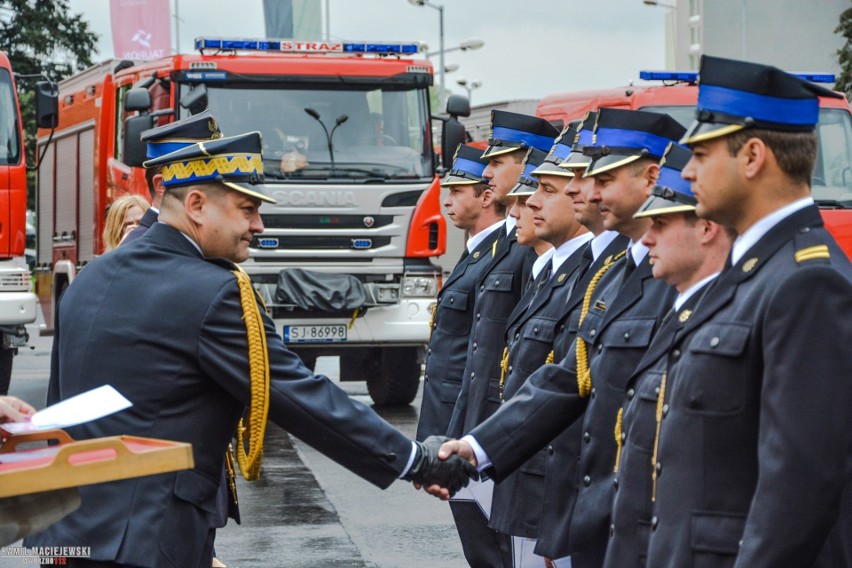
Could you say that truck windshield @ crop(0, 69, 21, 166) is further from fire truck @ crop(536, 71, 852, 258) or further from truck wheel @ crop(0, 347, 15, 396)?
fire truck @ crop(536, 71, 852, 258)

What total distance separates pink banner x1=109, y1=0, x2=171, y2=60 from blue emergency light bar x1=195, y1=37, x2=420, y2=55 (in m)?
12.1

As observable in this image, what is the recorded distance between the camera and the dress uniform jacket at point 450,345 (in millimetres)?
7523

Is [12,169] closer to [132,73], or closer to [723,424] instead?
[132,73]

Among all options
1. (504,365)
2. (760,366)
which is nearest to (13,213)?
(504,365)

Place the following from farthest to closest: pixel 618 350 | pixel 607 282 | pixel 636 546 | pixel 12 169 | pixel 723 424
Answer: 1. pixel 12 169
2. pixel 607 282
3. pixel 618 350
4. pixel 636 546
5. pixel 723 424

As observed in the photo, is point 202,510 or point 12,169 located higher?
point 12,169

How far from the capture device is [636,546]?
3.88 meters

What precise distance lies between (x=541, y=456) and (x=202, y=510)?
79.0 inches

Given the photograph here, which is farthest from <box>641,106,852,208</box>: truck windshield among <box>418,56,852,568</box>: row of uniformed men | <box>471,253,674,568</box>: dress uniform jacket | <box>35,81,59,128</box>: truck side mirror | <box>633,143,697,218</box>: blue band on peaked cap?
<box>633,143,697,218</box>: blue band on peaked cap

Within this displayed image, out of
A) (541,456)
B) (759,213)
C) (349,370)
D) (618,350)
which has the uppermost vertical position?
(759,213)

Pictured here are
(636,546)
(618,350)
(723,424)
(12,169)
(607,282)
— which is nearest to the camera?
(723,424)

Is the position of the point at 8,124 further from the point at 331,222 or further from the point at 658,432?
the point at 658,432

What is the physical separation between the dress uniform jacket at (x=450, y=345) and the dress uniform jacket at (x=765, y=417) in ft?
13.0

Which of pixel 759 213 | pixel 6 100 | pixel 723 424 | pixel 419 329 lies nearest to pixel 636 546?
pixel 723 424
